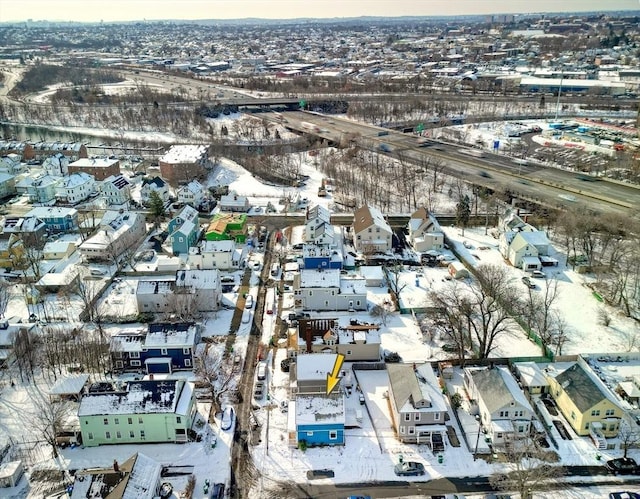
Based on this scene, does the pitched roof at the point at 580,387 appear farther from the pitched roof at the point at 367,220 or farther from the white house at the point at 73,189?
the white house at the point at 73,189

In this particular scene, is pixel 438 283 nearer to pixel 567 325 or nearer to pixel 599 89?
pixel 567 325

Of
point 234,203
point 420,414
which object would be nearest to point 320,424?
point 420,414

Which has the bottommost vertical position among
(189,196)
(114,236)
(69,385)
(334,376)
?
(69,385)

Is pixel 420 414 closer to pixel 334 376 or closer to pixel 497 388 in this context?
pixel 497 388

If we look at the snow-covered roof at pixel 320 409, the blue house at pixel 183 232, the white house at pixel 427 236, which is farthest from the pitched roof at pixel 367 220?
the snow-covered roof at pixel 320 409

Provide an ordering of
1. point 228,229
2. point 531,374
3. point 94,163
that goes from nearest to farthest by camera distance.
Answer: point 531,374
point 228,229
point 94,163

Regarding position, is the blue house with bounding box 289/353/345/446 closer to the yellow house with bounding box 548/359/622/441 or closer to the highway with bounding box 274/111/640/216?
the yellow house with bounding box 548/359/622/441

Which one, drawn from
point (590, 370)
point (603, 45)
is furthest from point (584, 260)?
point (603, 45)
